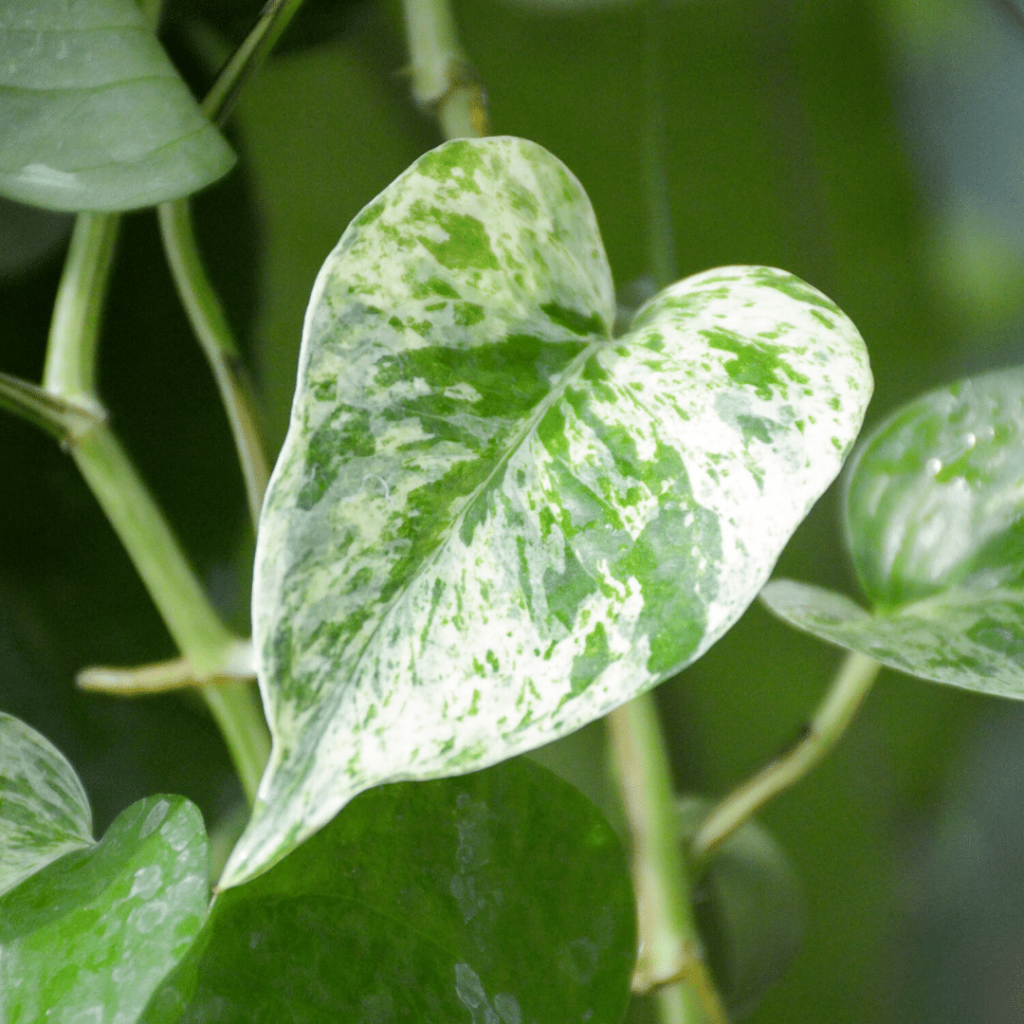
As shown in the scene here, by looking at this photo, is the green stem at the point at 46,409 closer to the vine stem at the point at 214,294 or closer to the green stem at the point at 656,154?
the vine stem at the point at 214,294

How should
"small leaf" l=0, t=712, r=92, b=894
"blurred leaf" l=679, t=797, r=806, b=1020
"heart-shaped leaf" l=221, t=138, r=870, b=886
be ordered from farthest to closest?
"blurred leaf" l=679, t=797, r=806, b=1020, "small leaf" l=0, t=712, r=92, b=894, "heart-shaped leaf" l=221, t=138, r=870, b=886

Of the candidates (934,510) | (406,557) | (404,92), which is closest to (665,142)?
(404,92)

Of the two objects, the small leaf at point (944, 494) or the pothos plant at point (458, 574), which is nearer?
the pothos plant at point (458, 574)

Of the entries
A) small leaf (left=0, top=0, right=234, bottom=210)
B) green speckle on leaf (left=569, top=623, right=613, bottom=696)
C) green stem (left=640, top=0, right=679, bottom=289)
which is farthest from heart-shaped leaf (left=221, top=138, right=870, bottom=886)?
green stem (left=640, top=0, right=679, bottom=289)

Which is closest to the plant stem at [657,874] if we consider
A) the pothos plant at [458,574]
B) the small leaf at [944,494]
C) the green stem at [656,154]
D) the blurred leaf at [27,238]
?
the pothos plant at [458,574]

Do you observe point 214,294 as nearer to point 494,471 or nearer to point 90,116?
point 90,116

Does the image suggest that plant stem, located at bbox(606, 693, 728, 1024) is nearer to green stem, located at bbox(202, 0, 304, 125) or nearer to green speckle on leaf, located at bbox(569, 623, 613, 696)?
green speckle on leaf, located at bbox(569, 623, 613, 696)

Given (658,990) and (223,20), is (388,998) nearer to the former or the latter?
(658,990)
